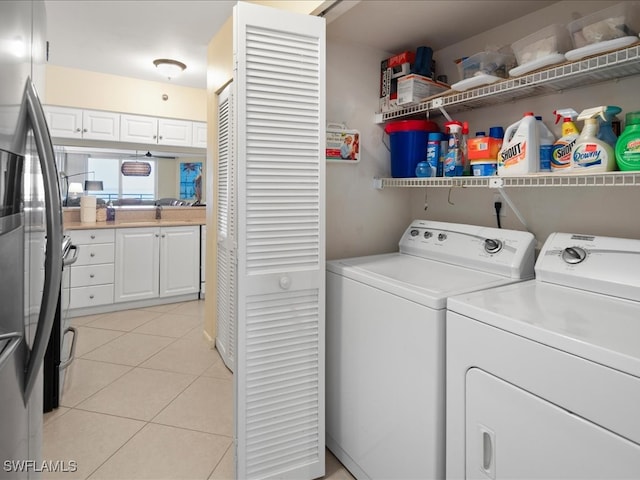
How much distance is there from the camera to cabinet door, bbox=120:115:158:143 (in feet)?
14.7

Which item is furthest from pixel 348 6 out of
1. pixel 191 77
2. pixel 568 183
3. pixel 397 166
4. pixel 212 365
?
pixel 191 77

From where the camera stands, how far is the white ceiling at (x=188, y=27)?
176cm

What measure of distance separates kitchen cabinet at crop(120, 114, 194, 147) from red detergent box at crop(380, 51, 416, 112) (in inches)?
134

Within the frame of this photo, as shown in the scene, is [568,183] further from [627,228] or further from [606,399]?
[606,399]

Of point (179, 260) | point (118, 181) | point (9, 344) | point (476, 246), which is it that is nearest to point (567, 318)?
point (476, 246)

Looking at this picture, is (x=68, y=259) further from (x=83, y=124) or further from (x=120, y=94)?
(x=120, y=94)

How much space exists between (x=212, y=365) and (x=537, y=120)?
256 cm

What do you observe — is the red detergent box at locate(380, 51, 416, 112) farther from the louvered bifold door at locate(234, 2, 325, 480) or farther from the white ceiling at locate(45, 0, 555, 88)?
the louvered bifold door at locate(234, 2, 325, 480)

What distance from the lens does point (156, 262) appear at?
13.9 feet

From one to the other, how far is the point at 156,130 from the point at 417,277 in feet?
13.8

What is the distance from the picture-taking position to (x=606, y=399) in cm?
86

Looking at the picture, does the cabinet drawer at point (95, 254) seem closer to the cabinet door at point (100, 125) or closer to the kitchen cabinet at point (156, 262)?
the kitchen cabinet at point (156, 262)

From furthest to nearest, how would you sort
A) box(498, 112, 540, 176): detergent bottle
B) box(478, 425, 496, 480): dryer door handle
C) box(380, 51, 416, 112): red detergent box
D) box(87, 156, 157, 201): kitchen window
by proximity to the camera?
1. box(87, 156, 157, 201): kitchen window
2. box(380, 51, 416, 112): red detergent box
3. box(498, 112, 540, 176): detergent bottle
4. box(478, 425, 496, 480): dryer door handle

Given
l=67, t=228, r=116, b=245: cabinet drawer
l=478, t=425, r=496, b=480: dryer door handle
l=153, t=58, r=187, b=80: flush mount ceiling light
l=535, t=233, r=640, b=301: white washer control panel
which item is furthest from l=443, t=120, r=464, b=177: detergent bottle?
l=67, t=228, r=116, b=245: cabinet drawer
